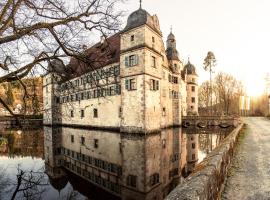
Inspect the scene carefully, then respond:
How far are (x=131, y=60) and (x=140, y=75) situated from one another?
2400 mm

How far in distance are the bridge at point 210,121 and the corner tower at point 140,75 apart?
528 inches

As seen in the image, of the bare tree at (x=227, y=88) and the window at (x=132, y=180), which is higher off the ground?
the bare tree at (x=227, y=88)

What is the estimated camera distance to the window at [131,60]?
26.8 metres

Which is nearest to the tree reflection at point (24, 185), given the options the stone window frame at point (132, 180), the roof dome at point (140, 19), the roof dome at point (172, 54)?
the stone window frame at point (132, 180)

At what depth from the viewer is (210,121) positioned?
39.5 m

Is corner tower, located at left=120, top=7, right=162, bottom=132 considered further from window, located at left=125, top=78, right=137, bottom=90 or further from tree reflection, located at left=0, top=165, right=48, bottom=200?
tree reflection, located at left=0, top=165, right=48, bottom=200

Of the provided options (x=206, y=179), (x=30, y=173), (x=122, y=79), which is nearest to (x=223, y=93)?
(x=122, y=79)

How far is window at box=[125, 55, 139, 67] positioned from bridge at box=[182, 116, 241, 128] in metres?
17.4

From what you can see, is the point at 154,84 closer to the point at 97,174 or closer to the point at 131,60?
the point at 131,60

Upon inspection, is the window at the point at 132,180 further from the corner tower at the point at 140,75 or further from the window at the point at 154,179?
the corner tower at the point at 140,75

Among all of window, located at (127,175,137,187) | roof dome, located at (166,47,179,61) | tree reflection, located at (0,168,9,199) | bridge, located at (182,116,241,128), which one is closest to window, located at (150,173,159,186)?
window, located at (127,175,137,187)

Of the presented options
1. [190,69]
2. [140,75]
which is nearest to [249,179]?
[140,75]

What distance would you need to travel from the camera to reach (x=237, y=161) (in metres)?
8.56

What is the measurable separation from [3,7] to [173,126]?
33437 millimetres
